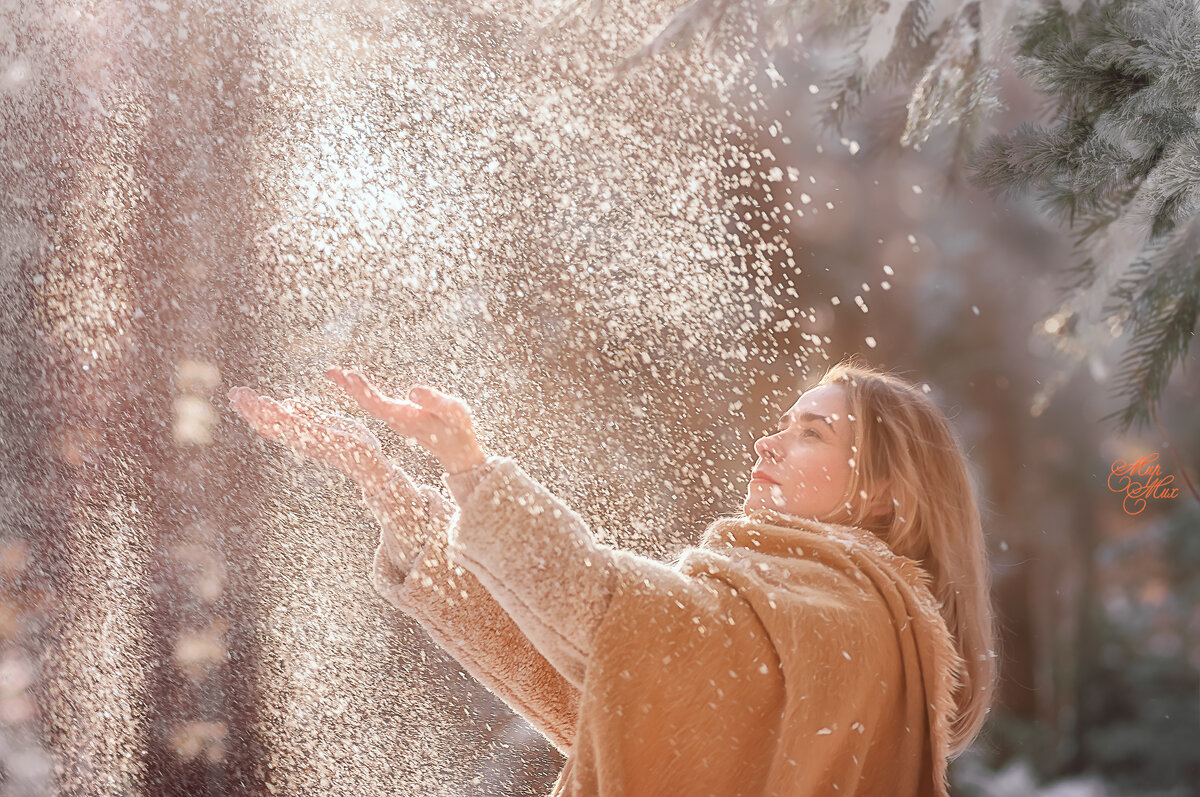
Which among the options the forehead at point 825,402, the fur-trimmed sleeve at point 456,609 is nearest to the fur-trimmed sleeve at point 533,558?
the fur-trimmed sleeve at point 456,609

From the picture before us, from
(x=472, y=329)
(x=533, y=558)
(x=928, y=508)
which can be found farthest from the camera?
(x=472, y=329)

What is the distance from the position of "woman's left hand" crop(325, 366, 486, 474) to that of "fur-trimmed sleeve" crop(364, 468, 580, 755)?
11cm

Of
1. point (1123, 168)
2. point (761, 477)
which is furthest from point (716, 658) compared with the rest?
point (1123, 168)

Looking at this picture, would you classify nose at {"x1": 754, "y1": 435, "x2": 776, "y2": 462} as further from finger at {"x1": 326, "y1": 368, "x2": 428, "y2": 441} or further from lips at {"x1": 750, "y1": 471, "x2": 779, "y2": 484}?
finger at {"x1": 326, "y1": 368, "x2": 428, "y2": 441}

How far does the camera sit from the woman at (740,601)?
1.73 feet

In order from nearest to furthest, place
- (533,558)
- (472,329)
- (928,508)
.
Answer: (533,558) → (928,508) → (472,329)

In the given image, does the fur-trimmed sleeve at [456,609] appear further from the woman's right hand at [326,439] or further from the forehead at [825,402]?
the forehead at [825,402]

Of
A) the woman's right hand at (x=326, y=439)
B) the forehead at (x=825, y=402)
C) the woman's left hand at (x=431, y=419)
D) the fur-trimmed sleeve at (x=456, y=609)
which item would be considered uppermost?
the forehead at (x=825, y=402)

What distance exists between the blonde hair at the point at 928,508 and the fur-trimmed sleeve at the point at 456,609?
28cm

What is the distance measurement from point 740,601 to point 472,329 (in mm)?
373

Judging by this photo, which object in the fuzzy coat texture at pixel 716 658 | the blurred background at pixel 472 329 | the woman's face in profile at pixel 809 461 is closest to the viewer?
the fuzzy coat texture at pixel 716 658

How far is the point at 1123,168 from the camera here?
2.29 feet

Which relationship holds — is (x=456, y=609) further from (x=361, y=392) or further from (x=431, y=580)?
(x=361, y=392)

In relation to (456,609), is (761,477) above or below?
above
